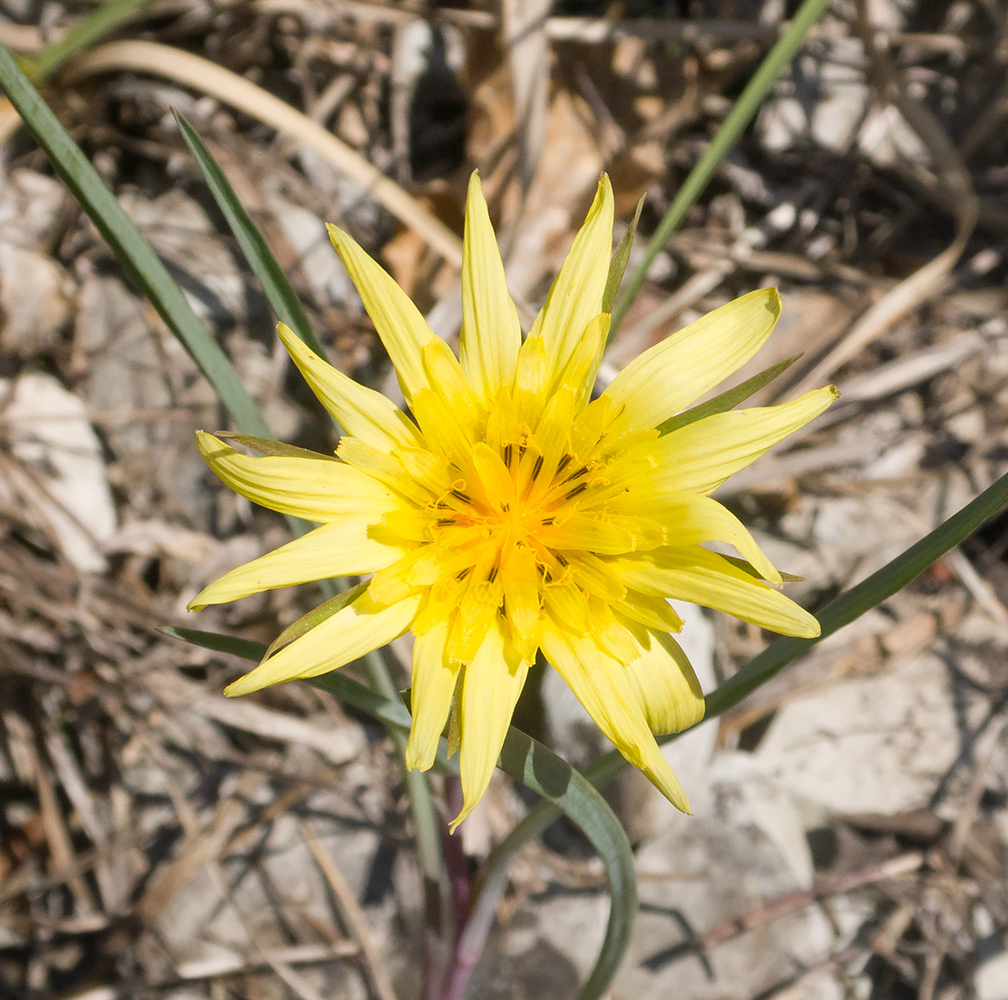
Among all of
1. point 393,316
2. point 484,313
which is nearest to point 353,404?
point 393,316

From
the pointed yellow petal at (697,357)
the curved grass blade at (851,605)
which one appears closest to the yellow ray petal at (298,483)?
the pointed yellow petal at (697,357)

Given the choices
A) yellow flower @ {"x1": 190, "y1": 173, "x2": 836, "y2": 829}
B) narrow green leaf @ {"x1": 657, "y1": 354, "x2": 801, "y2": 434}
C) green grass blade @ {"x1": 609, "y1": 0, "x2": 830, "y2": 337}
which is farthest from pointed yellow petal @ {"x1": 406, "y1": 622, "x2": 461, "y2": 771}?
green grass blade @ {"x1": 609, "y1": 0, "x2": 830, "y2": 337}

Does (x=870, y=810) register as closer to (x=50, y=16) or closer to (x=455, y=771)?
(x=455, y=771)

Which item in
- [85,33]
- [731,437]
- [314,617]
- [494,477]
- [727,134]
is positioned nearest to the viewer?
[314,617]

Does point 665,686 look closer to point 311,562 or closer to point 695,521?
point 695,521

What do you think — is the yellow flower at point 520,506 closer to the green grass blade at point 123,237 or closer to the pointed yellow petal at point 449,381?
the pointed yellow petal at point 449,381

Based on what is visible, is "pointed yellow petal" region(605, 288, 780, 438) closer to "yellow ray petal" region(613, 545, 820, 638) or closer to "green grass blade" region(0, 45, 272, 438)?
"yellow ray petal" region(613, 545, 820, 638)
